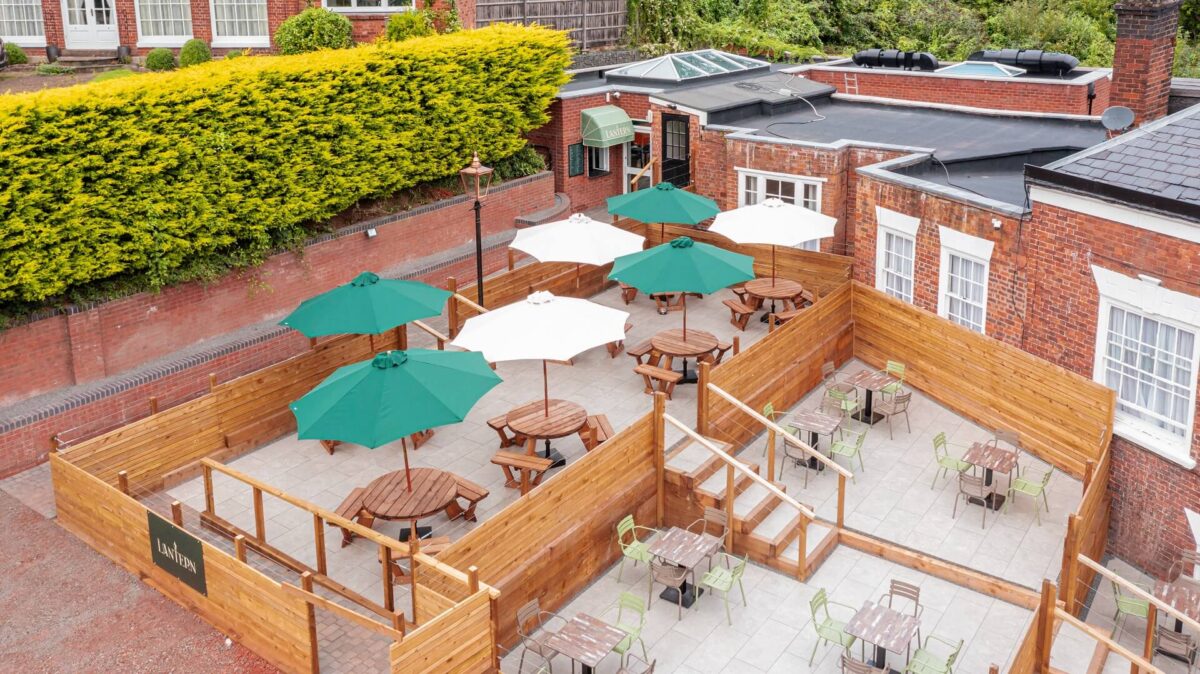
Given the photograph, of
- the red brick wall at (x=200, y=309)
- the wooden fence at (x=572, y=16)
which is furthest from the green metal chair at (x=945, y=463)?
the wooden fence at (x=572, y=16)

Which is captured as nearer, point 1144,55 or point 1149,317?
point 1149,317

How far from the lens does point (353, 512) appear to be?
1325 cm

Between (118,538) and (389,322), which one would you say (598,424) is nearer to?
(389,322)

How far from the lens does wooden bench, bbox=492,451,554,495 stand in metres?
14.0

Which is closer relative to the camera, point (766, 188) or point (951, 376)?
point (951, 376)

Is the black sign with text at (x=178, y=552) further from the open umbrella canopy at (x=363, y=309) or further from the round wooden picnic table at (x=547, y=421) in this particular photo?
the round wooden picnic table at (x=547, y=421)

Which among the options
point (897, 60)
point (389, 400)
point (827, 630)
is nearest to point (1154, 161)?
point (827, 630)

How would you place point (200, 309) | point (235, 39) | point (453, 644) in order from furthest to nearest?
point (235, 39), point (200, 309), point (453, 644)

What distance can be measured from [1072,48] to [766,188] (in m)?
24.1

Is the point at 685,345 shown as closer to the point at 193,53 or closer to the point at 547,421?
the point at 547,421

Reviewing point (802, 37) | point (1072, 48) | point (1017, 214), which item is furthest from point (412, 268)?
point (1072, 48)

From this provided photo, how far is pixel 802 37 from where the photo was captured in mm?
40156

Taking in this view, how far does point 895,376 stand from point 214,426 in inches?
432

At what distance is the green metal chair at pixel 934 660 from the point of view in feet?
37.3
